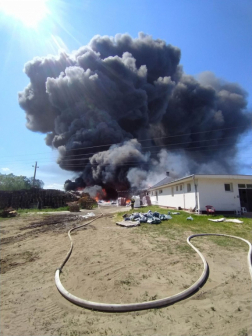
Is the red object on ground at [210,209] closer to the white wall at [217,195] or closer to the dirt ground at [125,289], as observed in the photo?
the white wall at [217,195]

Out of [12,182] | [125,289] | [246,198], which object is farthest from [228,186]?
[12,182]

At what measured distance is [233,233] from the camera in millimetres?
8039

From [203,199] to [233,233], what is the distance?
A: 548cm

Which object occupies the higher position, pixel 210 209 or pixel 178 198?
pixel 178 198

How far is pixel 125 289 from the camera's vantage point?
3.42m

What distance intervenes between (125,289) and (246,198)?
47.0 feet

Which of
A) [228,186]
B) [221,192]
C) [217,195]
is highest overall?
[228,186]

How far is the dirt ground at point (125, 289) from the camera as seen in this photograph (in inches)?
99.2

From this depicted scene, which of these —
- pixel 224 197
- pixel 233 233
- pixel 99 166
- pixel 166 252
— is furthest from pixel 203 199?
pixel 99 166

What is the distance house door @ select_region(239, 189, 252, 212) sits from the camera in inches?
567

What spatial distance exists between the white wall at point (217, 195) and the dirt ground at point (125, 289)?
7747 mm

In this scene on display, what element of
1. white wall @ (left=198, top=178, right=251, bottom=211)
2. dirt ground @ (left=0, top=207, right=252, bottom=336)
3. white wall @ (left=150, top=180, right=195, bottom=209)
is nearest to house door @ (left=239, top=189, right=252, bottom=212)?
white wall @ (left=198, top=178, right=251, bottom=211)

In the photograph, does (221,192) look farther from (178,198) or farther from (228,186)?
(178,198)

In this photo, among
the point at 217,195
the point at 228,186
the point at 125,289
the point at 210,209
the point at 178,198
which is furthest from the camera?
the point at 178,198
